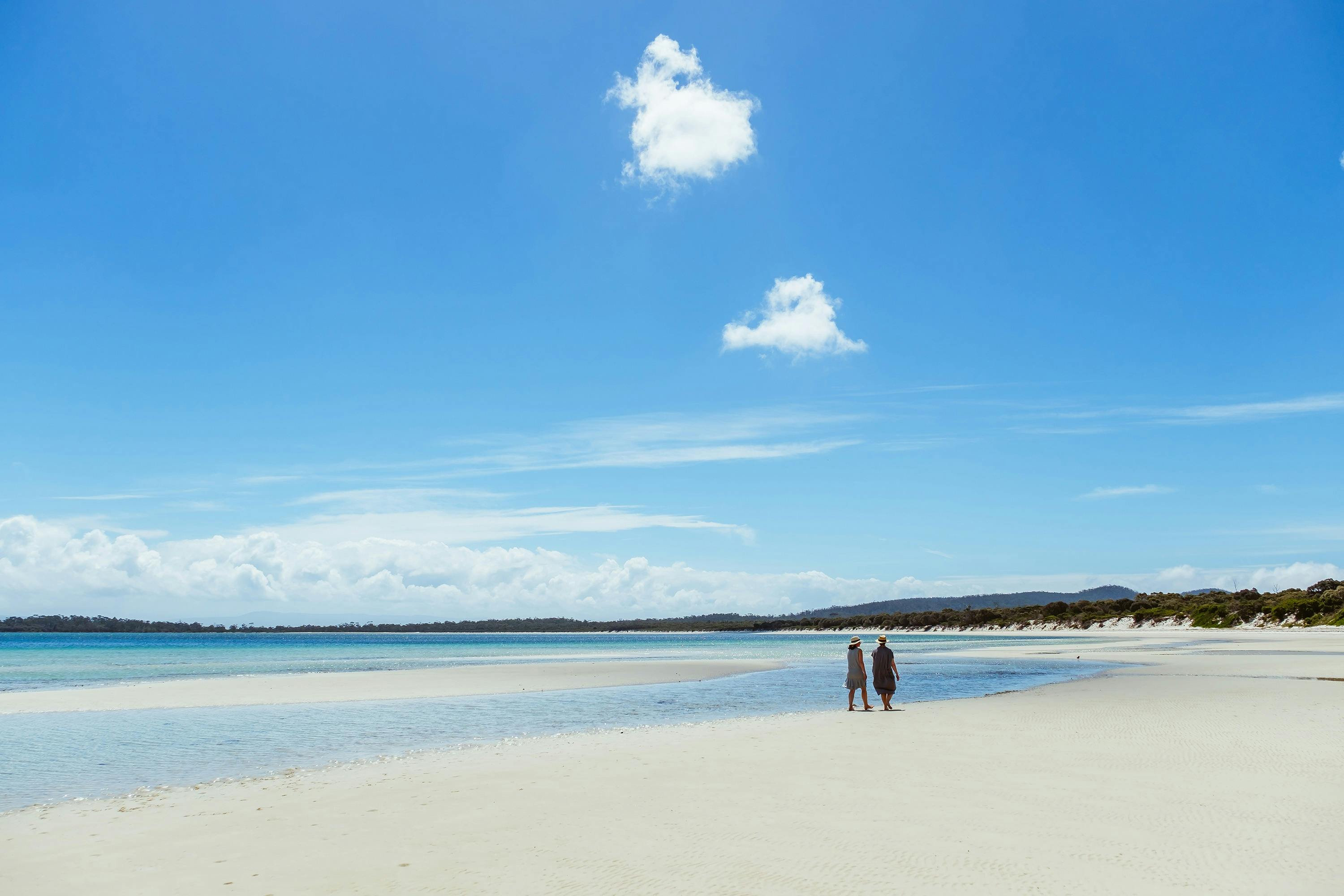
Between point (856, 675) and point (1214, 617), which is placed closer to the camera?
point (856, 675)

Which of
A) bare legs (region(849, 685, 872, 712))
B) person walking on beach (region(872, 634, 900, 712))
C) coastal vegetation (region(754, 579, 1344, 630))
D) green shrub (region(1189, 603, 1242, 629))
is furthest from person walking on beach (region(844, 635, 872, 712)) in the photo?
green shrub (region(1189, 603, 1242, 629))

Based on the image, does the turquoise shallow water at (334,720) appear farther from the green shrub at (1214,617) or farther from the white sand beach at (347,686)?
the green shrub at (1214,617)

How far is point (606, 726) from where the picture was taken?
21438 millimetres

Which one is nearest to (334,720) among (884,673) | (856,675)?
(856,675)

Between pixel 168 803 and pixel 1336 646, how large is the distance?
5862 cm

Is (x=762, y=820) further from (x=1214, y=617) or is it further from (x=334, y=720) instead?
(x=1214, y=617)

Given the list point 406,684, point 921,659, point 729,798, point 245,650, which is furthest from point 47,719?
point 245,650

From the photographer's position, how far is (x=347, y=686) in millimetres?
37031

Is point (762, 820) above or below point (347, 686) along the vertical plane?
above

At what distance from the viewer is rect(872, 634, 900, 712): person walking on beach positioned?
23562 millimetres

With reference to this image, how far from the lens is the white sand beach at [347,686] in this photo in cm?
2977

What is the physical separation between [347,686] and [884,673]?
941 inches

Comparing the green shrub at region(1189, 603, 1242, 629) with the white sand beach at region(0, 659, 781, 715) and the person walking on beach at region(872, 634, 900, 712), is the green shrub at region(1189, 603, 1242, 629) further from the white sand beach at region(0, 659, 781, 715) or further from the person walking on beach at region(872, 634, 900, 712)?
the person walking on beach at region(872, 634, 900, 712)

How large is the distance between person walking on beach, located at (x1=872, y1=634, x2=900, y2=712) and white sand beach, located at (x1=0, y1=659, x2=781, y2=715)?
14372 mm
